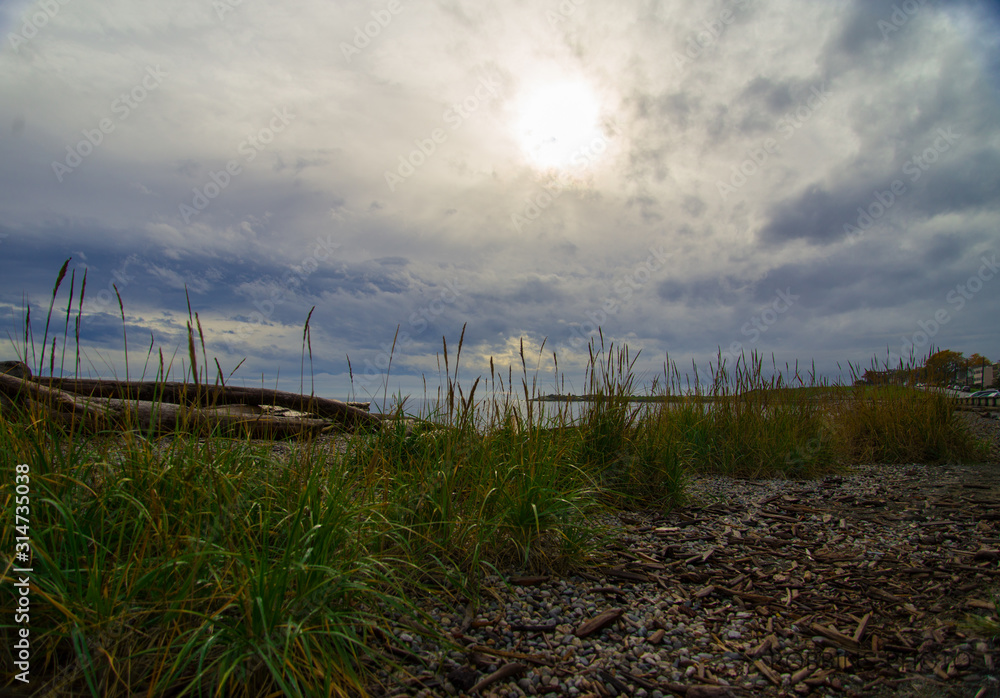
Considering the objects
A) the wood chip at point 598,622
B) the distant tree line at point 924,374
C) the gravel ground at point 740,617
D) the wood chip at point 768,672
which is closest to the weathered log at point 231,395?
the gravel ground at point 740,617

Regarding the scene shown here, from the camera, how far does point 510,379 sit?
3.78 meters

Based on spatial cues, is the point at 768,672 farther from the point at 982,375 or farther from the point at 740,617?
the point at 982,375

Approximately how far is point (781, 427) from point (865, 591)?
3.57 metres

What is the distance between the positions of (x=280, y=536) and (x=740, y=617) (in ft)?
7.79

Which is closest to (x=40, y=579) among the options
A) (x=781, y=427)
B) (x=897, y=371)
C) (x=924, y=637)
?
(x=924, y=637)

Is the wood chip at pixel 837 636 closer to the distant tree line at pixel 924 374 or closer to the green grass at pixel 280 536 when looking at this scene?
the green grass at pixel 280 536

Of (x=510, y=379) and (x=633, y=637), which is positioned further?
(x=510, y=379)

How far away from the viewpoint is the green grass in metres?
1.60

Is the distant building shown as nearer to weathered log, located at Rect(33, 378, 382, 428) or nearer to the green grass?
the green grass

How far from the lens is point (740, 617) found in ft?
8.67

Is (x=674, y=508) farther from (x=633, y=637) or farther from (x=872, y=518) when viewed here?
(x=633, y=637)

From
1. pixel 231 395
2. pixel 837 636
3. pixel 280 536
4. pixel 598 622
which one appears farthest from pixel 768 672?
pixel 231 395

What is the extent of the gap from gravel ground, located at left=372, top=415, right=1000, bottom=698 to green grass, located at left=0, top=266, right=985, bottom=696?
0.20 meters

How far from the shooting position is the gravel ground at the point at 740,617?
2043 mm
